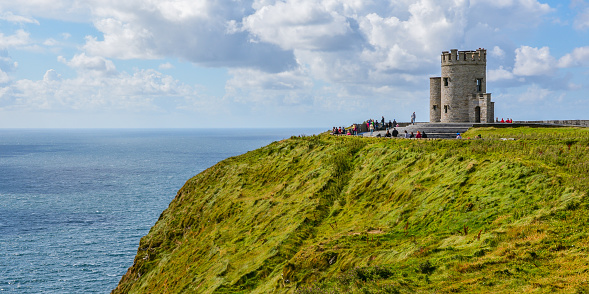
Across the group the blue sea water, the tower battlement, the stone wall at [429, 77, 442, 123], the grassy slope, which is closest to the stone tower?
the tower battlement

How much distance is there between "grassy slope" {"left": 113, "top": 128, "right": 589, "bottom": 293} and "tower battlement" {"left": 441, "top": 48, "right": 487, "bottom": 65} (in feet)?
83.5

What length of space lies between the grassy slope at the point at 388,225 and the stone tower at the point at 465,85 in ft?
80.4

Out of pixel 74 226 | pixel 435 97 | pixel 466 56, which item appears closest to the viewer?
pixel 466 56

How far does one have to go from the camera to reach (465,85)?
2463 inches

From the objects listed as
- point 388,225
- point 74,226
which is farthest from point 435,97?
Result: point 74,226

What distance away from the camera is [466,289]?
1461 centimetres

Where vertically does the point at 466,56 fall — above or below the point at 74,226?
above

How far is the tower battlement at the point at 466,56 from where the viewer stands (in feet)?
204

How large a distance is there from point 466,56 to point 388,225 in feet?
147

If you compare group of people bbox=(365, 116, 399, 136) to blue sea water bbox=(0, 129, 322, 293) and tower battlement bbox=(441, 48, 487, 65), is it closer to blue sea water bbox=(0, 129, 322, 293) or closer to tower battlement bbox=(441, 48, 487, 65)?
tower battlement bbox=(441, 48, 487, 65)

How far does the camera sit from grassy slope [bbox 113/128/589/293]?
16.0 meters

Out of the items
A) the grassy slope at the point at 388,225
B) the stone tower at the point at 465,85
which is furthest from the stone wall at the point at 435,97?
the grassy slope at the point at 388,225

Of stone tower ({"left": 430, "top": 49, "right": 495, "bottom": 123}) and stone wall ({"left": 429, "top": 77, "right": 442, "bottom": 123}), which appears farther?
stone wall ({"left": 429, "top": 77, "right": 442, "bottom": 123})

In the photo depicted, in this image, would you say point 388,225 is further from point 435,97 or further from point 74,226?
point 74,226
